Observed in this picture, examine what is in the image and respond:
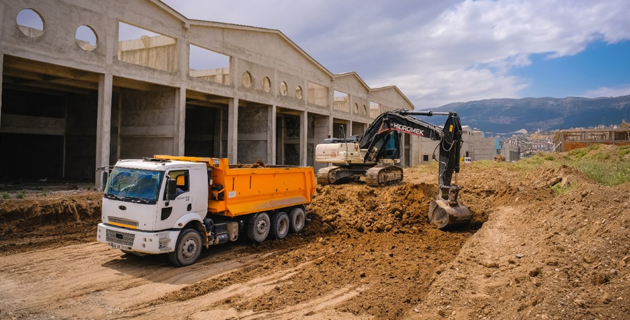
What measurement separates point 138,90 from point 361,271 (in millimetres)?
19069

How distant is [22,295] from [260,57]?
21238 mm

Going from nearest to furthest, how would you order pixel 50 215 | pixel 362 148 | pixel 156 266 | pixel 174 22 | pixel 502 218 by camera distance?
pixel 156 266, pixel 502 218, pixel 50 215, pixel 362 148, pixel 174 22

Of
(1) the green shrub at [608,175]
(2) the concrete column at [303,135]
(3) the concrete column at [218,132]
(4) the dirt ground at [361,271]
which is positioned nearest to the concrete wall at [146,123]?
(3) the concrete column at [218,132]

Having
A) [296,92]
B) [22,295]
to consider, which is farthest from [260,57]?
[22,295]

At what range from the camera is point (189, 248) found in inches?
335

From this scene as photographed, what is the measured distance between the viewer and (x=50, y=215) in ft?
41.0

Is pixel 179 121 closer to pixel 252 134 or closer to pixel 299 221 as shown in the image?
pixel 252 134

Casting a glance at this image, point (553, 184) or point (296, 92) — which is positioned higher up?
point (296, 92)

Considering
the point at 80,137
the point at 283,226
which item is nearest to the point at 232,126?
the point at 80,137

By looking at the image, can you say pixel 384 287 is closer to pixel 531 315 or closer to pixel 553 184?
pixel 531 315

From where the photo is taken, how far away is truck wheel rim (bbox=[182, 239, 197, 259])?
8.38m

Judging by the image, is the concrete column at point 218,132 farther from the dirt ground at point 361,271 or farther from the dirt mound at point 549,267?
the dirt mound at point 549,267

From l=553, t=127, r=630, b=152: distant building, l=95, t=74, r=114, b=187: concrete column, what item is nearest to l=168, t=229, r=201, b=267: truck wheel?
l=95, t=74, r=114, b=187: concrete column

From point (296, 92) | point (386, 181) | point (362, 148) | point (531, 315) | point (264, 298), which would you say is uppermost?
point (296, 92)
